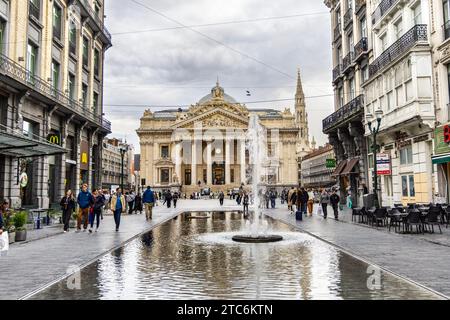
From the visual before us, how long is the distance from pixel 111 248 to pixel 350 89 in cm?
2647

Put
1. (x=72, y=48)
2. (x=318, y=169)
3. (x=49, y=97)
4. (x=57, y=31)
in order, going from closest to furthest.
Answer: (x=49, y=97) < (x=57, y=31) < (x=72, y=48) < (x=318, y=169)

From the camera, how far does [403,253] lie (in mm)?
10734

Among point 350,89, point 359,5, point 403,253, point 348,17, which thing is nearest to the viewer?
point 403,253

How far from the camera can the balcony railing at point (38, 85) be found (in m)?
19.8

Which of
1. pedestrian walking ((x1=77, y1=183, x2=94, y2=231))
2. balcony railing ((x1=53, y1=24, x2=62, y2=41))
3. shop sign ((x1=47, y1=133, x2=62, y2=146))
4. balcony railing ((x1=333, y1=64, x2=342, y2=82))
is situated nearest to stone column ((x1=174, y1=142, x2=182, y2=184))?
balcony railing ((x1=333, y1=64, x2=342, y2=82))

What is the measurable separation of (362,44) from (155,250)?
76.8 ft

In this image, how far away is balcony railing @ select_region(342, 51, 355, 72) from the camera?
31619mm

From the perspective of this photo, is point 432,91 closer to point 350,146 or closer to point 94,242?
point 350,146

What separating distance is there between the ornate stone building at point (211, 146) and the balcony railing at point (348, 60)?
210ft

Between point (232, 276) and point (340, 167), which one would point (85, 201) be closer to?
point (232, 276)

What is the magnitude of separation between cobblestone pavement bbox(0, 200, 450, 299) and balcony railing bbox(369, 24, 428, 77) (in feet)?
33.8

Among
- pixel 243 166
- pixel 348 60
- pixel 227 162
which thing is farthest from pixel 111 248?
pixel 243 166

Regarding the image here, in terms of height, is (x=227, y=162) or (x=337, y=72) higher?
(x=337, y=72)
